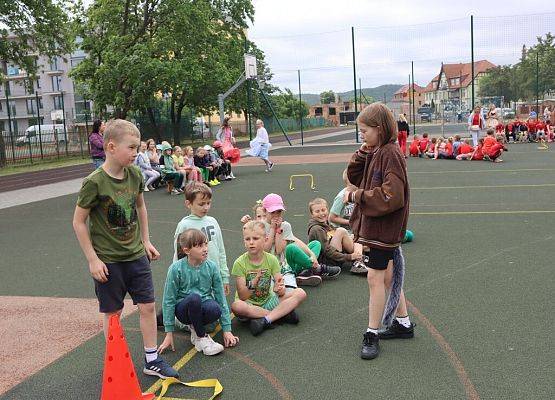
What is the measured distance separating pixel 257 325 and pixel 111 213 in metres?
1.57

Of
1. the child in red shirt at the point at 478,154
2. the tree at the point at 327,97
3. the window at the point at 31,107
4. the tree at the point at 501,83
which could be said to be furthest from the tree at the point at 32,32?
the tree at the point at 327,97

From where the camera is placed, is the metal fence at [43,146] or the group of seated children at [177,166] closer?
the group of seated children at [177,166]

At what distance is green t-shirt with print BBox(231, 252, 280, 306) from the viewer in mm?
4578

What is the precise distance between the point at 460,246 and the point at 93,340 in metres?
4.51

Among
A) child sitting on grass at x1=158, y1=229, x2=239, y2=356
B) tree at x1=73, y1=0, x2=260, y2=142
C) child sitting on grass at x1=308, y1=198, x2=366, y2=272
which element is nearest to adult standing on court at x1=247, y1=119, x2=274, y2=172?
tree at x1=73, y1=0, x2=260, y2=142

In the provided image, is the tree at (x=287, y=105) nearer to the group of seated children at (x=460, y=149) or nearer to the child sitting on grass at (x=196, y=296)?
the group of seated children at (x=460, y=149)

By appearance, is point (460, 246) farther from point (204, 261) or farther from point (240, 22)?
point (240, 22)

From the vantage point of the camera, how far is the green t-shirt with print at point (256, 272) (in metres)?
4.58

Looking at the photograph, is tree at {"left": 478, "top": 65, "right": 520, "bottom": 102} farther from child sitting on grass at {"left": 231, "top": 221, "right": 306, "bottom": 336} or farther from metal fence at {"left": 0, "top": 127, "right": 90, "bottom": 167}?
child sitting on grass at {"left": 231, "top": 221, "right": 306, "bottom": 336}

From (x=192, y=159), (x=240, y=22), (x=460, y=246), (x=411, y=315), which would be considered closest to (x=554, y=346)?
(x=411, y=315)

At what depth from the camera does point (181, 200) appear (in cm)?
1268

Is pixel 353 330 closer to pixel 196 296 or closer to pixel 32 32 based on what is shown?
pixel 196 296

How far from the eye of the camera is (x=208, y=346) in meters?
4.05

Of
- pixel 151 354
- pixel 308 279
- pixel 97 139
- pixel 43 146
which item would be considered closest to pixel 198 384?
pixel 151 354
